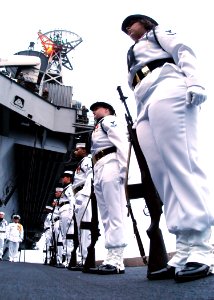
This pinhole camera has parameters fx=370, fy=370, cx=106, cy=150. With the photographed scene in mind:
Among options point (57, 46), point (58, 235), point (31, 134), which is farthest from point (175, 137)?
point (57, 46)

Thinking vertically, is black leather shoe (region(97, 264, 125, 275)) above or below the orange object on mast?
below

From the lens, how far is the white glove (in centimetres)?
176

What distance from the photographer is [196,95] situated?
176cm

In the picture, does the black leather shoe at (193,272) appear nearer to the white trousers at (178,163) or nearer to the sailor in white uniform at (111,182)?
the white trousers at (178,163)

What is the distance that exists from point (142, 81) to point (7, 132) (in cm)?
1068

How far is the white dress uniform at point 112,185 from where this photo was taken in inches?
132

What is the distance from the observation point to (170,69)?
1.98 m

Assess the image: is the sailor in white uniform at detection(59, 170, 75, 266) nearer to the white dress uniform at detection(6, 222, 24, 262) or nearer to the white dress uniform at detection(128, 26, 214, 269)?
the white dress uniform at detection(128, 26, 214, 269)

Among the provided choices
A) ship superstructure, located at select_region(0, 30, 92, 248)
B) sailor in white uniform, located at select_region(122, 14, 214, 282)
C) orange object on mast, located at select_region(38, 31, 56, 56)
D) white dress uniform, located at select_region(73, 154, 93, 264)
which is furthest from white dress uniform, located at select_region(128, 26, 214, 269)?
orange object on mast, located at select_region(38, 31, 56, 56)

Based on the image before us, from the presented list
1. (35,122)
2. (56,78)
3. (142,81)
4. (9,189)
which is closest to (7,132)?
(35,122)

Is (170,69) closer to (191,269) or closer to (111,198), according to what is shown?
(191,269)

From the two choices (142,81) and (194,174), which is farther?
(142,81)

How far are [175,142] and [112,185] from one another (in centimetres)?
169

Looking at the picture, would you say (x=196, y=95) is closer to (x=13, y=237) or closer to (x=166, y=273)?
(x=166, y=273)
